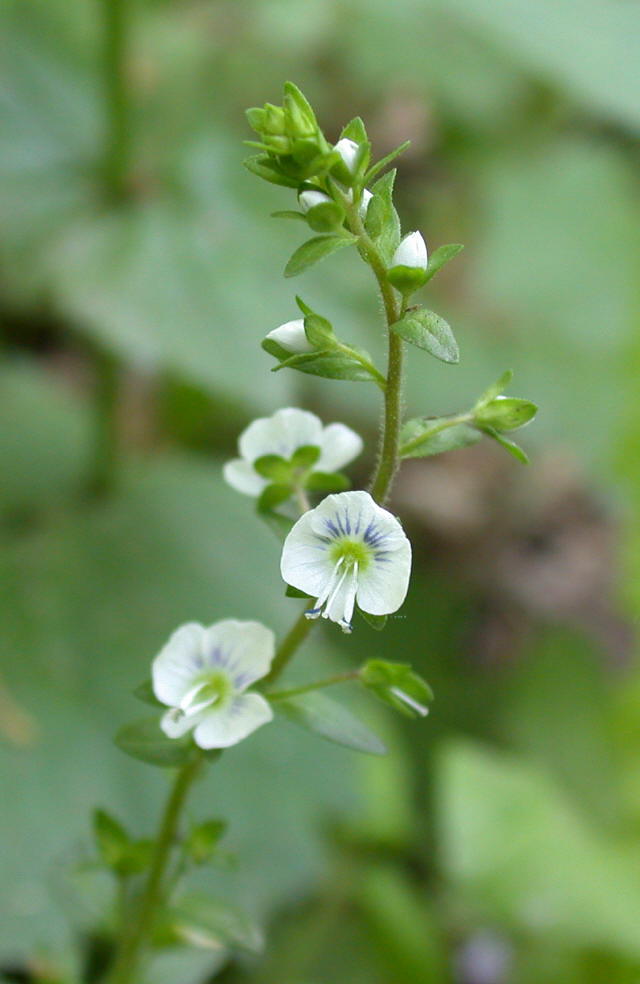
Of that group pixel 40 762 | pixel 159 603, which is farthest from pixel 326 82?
pixel 40 762

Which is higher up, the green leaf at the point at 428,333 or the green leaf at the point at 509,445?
the green leaf at the point at 428,333

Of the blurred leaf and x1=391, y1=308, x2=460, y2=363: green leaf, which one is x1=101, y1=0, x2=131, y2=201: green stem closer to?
the blurred leaf

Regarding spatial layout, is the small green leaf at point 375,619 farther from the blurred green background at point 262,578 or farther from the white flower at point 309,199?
the blurred green background at point 262,578

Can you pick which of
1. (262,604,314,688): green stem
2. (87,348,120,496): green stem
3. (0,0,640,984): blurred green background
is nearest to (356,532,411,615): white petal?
(262,604,314,688): green stem

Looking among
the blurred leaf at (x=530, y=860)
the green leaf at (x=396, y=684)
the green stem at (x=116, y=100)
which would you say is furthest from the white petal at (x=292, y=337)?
the green stem at (x=116, y=100)

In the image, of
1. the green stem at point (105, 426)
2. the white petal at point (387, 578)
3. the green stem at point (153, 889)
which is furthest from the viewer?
the green stem at point (105, 426)

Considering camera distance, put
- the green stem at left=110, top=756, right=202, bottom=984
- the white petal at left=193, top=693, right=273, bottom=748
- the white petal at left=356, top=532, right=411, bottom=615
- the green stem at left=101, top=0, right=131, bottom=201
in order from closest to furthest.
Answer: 1. the white petal at left=356, top=532, right=411, bottom=615
2. the white petal at left=193, top=693, right=273, bottom=748
3. the green stem at left=110, top=756, right=202, bottom=984
4. the green stem at left=101, top=0, right=131, bottom=201

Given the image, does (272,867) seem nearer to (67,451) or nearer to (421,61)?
(67,451)
